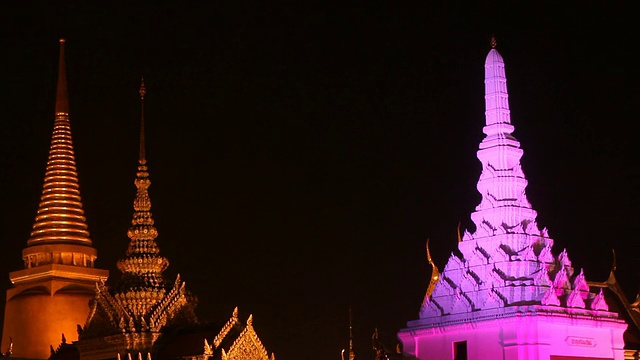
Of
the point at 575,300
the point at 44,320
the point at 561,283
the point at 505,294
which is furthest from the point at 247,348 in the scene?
the point at 44,320

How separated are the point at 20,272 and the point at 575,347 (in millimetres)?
22362

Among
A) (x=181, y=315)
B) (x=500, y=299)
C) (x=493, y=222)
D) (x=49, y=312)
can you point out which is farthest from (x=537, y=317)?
(x=49, y=312)

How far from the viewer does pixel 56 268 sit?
46625mm

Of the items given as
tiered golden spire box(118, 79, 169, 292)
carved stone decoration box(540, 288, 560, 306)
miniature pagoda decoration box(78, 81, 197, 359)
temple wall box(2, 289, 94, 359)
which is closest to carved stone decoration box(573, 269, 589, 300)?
carved stone decoration box(540, 288, 560, 306)

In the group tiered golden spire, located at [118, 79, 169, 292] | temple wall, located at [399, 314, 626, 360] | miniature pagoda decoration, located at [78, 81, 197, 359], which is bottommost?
temple wall, located at [399, 314, 626, 360]

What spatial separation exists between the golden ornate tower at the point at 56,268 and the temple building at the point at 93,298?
3 centimetres

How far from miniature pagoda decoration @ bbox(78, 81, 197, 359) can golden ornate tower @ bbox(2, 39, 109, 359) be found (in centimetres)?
938

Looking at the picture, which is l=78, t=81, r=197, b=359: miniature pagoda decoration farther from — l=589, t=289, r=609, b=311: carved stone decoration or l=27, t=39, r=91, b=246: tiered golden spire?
l=27, t=39, r=91, b=246: tiered golden spire

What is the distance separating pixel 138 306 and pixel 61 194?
44.4 feet

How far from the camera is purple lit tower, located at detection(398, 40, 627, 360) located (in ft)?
103

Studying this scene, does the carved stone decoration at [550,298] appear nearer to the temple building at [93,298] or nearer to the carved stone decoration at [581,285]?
the carved stone decoration at [581,285]

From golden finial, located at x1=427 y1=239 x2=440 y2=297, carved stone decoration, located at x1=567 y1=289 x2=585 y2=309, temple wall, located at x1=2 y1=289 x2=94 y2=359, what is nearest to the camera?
carved stone decoration, located at x1=567 y1=289 x2=585 y2=309

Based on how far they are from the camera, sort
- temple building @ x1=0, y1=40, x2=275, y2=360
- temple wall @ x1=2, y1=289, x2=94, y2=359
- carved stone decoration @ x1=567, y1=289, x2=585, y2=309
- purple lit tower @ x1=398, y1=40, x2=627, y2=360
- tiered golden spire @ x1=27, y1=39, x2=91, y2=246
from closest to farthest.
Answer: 1. purple lit tower @ x1=398, y1=40, x2=627, y2=360
2. carved stone decoration @ x1=567, y1=289, x2=585, y2=309
3. temple building @ x1=0, y1=40, x2=275, y2=360
4. temple wall @ x1=2, y1=289, x2=94, y2=359
5. tiered golden spire @ x1=27, y1=39, x2=91, y2=246

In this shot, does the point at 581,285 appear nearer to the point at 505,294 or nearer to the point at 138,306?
the point at 505,294
